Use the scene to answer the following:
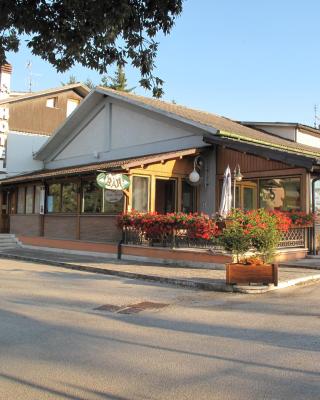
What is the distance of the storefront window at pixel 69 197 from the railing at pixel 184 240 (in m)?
4.17

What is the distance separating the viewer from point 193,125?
61.4ft

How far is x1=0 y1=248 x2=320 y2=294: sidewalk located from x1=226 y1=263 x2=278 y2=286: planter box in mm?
167

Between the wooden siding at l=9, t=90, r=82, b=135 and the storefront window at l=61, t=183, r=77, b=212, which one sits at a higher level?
the wooden siding at l=9, t=90, r=82, b=135

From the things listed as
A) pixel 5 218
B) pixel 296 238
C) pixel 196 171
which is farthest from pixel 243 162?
pixel 5 218

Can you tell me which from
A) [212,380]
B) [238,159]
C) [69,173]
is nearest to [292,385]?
[212,380]

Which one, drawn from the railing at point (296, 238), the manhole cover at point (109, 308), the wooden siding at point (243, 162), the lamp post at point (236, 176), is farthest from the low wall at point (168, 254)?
the manhole cover at point (109, 308)

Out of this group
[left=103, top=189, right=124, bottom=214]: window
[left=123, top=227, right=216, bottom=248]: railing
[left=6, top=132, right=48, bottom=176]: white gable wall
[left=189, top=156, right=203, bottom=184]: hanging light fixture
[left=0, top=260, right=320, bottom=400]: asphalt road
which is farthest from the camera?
[left=6, top=132, right=48, bottom=176]: white gable wall

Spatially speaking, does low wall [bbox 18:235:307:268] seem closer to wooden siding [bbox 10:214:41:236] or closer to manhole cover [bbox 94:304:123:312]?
wooden siding [bbox 10:214:41:236]

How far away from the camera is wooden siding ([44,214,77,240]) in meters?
20.0

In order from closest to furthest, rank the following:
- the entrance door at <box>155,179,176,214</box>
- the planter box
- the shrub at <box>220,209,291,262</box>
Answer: the planter box
the shrub at <box>220,209,291,262</box>
the entrance door at <box>155,179,176,214</box>

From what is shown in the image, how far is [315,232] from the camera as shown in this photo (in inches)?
627

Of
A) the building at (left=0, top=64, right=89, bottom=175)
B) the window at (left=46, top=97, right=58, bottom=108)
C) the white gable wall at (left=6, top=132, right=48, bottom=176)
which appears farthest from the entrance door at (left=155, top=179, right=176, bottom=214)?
the window at (left=46, top=97, right=58, bottom=108)

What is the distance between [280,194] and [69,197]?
898 cm

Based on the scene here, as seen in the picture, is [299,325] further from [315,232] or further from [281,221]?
[315,232]
